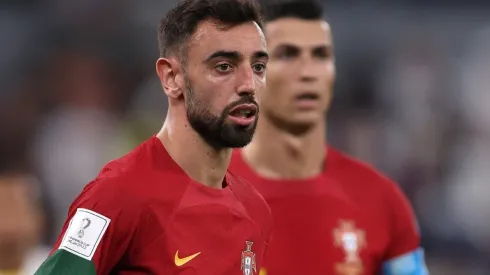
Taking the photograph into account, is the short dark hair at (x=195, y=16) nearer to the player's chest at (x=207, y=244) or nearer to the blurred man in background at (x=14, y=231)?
the player's chest at (x=207, y=244)

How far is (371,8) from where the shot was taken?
29.8 ft

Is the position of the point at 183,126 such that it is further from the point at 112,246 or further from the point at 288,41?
the point at 288,41

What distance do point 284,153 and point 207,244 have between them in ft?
5.17

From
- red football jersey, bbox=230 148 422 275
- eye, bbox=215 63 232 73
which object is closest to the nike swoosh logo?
eye, bbox=215 63 232 73

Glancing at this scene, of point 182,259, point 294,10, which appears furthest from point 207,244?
point 294,10

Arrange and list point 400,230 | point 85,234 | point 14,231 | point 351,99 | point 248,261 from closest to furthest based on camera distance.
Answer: point 85,234, point 248,261, point 400,230, point 14,231, point 351,99

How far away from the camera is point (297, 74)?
441cm

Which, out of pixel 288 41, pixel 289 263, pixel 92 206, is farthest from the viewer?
pixel 288 41

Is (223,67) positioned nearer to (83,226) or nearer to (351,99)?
(83,226)

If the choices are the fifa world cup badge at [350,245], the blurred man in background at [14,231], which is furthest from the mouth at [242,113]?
the blurred man in background at [14,231]

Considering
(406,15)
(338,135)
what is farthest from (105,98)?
(406,15)

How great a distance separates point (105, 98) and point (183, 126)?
5.79 metres

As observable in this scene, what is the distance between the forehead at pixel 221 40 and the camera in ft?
9.50

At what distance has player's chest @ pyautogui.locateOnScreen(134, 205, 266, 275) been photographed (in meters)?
2.84
